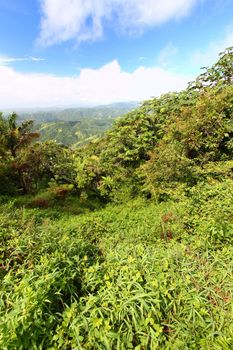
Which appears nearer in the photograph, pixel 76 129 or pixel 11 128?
pixel 11 128

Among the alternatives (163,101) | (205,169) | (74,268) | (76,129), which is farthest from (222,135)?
(76,129)

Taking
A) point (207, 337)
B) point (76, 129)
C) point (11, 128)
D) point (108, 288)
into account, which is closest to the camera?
Result: point (207, 337)

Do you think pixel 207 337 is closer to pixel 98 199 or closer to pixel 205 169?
pixel 205 169

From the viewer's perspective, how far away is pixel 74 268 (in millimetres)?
2662

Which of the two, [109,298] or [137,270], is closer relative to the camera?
[109,298]

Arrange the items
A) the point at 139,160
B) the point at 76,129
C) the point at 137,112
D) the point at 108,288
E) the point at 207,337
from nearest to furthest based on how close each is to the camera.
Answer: the point at 207,337 → the point at 108,288 → the point at 139,160 → the point at 137,112 → the point at 76,129

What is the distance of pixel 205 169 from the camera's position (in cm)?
859

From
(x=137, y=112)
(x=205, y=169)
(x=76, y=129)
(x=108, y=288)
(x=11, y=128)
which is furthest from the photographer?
(x=76, y=129)

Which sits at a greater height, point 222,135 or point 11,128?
point 11,128

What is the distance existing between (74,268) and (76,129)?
552 ft

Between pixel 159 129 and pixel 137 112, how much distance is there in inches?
72.3

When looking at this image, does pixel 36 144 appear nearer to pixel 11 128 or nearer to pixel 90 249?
pixel 11 128

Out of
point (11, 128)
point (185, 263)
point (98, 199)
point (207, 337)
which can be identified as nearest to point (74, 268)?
point (185, 263)

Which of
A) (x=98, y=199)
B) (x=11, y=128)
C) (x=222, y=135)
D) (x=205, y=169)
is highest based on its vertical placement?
(x=11, y=128)
